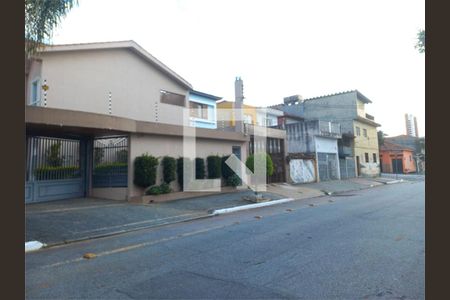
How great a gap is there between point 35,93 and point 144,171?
6568mm

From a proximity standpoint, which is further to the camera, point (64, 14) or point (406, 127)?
point (406, 127)

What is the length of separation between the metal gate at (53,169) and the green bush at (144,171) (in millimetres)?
2379

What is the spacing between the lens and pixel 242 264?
15.8 ft

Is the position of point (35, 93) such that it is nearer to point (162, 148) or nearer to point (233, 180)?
point (162, 148)

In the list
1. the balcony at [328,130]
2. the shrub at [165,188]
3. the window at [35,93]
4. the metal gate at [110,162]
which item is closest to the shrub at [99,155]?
the metal gate at [110,162]

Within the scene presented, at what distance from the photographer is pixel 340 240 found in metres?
6.28

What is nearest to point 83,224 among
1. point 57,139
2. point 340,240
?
point 57,139

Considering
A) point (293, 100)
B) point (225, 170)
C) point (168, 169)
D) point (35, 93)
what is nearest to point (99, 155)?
point (168, 169)

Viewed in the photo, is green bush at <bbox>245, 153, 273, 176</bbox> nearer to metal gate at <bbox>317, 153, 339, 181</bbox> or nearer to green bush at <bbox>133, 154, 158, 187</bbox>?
green bush at <bbox>133, 154, 158, 187</bbox>

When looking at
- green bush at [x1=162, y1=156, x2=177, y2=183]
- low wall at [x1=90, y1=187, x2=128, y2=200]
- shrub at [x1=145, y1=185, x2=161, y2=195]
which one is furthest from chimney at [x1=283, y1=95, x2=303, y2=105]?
low wall at [x1=90, y1=187, x2=128, y2=200]

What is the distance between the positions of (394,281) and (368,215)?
584cm

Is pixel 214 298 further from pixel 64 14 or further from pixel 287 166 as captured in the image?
pixel 287 166

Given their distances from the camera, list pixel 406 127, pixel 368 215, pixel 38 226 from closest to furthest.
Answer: pixel 38 226, pixel 368 215, pixel 406 127

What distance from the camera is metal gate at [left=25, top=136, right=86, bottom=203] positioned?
10.7 metres
